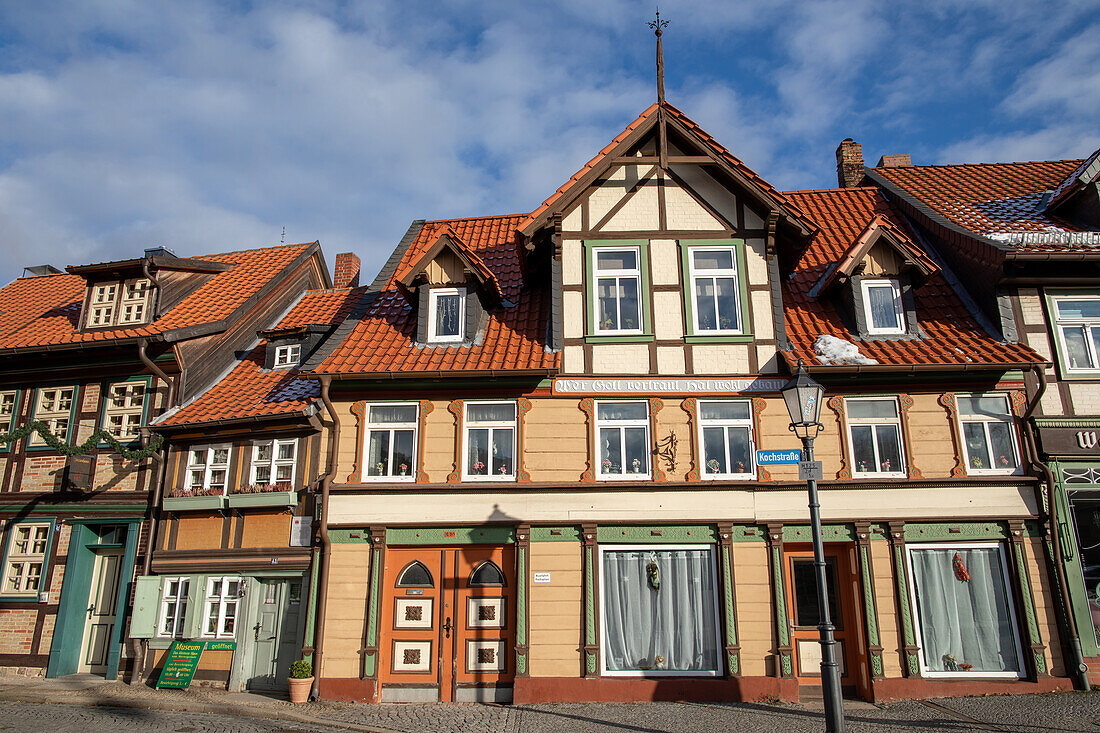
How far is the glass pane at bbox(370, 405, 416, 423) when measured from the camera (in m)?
14.4

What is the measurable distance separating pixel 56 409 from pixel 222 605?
6761mm

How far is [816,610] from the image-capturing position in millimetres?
13531

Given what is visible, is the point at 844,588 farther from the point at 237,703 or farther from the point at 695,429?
the point at 237,703

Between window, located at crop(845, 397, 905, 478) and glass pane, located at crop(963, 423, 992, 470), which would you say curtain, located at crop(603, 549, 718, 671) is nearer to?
window, located at crop(845, 397, 905, 478)

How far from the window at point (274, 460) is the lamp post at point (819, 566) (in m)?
9.63

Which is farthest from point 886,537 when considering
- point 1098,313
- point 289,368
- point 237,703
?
point 289,368

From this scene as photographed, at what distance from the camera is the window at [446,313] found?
15219 millimetres

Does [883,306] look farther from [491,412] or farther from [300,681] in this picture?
[300,681]

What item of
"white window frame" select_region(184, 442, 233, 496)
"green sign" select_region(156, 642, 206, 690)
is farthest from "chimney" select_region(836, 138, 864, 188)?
"green sign" select_region(156, 642, 206, 690)

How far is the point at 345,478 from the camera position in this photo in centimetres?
1400

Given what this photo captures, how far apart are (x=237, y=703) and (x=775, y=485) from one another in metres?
10.2

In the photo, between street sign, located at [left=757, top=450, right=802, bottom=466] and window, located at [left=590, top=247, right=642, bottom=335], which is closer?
street sign, located at [left=757, top=450, right=802, bottom=466]

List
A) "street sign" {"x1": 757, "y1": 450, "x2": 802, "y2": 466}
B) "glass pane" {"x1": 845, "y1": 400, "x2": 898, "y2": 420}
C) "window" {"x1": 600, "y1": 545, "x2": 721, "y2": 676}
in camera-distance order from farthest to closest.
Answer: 1. "glass pane" {"x1": 845, "y1": 400, "x2": 898, "y2": 420}
2. "window" {"x1": 600, "y1": 545, "x2": 721, "y2": 676}
3. "street sign" {"x1": 757, "y1": 450, "x2": 802, "y2": 466}

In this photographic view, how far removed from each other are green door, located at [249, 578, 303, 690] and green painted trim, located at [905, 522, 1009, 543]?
11396 mm
